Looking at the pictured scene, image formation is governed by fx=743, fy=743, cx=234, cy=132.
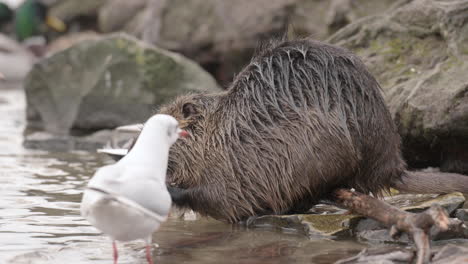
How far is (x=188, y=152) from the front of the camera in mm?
4320

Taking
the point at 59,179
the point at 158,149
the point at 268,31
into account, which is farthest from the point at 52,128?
the point at 158,149

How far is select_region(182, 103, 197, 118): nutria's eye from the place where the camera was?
4508 millimetres

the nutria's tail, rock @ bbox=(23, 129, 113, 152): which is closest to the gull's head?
the nutria's tail

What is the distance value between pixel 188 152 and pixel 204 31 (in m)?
6.68

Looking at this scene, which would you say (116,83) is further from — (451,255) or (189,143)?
(451,255)

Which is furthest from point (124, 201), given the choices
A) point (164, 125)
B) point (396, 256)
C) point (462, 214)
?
point (462, 214)

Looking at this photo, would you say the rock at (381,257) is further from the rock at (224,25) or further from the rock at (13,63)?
the rock at (13,63)

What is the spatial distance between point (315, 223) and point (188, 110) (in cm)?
110

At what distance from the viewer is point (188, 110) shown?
453cm

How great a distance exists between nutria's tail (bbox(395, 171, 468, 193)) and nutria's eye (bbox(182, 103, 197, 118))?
128 centimetres

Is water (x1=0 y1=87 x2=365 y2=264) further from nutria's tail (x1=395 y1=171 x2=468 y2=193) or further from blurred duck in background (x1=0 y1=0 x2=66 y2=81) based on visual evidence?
blurred duck in background (x1=0 y1=0 x2=66 y2=81)

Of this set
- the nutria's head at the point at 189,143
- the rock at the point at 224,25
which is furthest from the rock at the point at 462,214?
the rock at the point at 224,25

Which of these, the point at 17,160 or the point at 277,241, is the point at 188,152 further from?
the point at 17,160

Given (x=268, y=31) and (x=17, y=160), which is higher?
(x=268, y=31)
